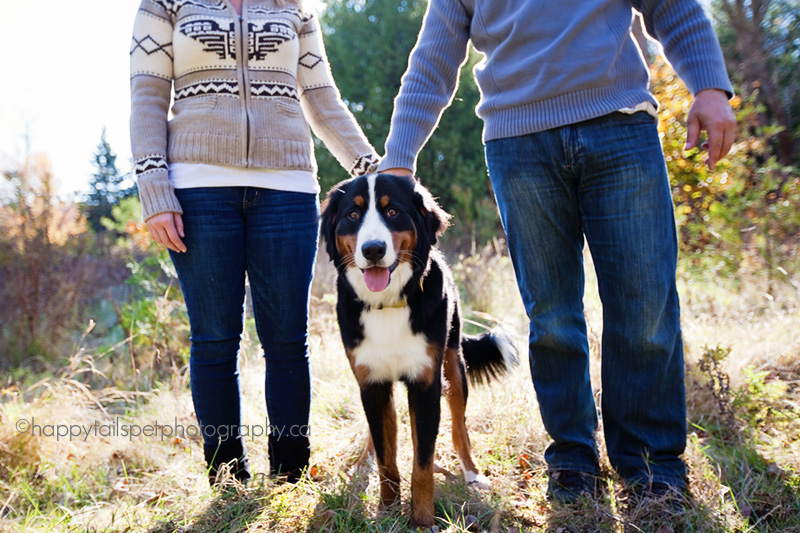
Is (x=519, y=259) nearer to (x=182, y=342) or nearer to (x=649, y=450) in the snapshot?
(x=649, y=450)

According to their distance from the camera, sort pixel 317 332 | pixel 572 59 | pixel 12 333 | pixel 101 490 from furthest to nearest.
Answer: pixel 12 333 < pixel 317 332 < pixel 101 490 < pixel 572 59

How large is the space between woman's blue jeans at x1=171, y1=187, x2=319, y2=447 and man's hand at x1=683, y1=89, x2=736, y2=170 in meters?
1.42

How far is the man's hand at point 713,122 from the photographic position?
1700 millimetres

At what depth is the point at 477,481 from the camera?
229 centimetres

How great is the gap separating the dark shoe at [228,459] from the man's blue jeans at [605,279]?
4.07 ft

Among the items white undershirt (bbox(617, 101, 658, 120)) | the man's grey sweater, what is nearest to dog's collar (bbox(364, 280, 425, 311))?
the man's grey sweater

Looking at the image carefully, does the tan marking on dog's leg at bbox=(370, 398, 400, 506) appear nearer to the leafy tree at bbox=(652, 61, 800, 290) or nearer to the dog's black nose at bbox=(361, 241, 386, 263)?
the dog's black nose at bbox=(361, 241, 386, 263)

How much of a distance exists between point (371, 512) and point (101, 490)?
1.48m

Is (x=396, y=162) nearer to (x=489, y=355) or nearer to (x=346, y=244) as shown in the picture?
(x=346, y=244)

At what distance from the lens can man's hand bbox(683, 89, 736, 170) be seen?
5.58 ft

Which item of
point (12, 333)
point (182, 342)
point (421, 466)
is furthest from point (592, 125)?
point (12, 333)

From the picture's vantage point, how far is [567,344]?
2010 millimetres

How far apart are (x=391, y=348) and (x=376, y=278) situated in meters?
0.29

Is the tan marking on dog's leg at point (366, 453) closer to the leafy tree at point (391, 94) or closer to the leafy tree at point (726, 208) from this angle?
the leafy tree at point (726, 208)
